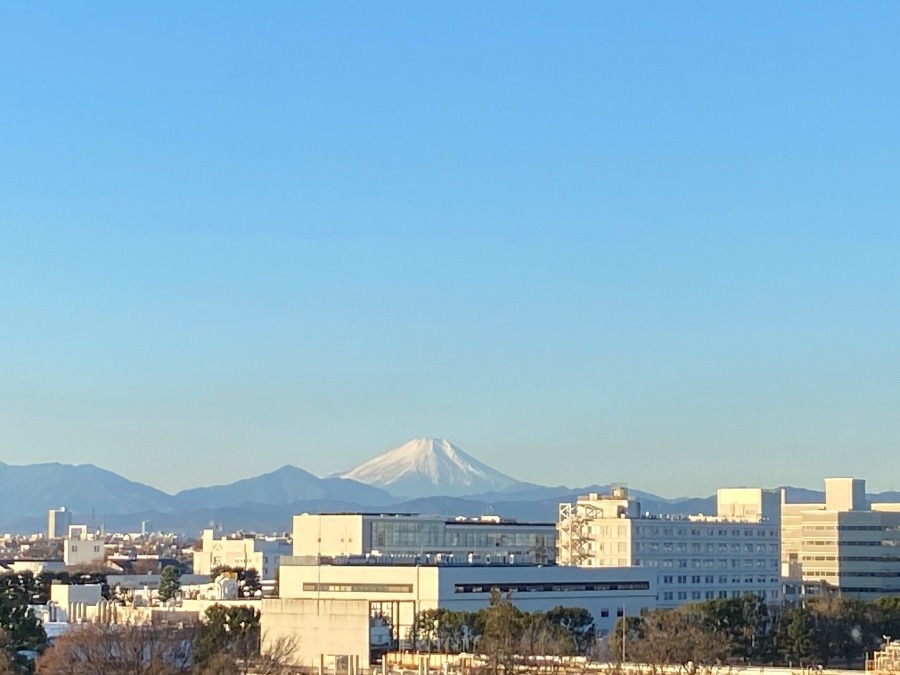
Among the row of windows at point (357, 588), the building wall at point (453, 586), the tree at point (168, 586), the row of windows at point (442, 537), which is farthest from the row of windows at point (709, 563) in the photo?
the tree at point (168, 586)

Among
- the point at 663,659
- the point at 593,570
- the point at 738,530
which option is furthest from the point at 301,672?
the point at 738,530

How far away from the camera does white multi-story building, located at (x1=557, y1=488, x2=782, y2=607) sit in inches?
4402

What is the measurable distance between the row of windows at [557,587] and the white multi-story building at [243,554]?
68466mm

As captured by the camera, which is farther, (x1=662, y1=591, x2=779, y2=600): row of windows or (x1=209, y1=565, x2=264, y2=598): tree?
(x1=209, y1=565, x2=264, y2=598): tree

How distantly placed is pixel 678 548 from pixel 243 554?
70226mm

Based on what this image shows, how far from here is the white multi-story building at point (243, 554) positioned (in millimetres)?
167375

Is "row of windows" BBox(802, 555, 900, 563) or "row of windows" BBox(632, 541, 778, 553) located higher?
"row of windows" BBox(632, 541, 778, 553)

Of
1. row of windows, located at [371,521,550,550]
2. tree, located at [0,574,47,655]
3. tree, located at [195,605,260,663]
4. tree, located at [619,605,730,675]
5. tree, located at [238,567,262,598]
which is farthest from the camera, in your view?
row of windows, located at [371,521,550,550]

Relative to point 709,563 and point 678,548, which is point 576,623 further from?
point 709,563

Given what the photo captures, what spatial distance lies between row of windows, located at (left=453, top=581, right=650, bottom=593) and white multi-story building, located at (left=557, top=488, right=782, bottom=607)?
7.17m

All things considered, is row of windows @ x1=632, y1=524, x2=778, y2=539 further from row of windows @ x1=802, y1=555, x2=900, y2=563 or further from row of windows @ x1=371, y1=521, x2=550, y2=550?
row of windows @ x1=802, y1=555, x2=900, y2=563

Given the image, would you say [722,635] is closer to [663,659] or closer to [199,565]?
[663,659]

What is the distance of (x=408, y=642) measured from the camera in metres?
77.7

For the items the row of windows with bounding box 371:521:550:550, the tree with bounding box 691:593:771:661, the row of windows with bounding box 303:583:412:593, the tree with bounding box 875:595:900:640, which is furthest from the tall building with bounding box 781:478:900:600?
the row of windows with bounding box 303:583:412:593
